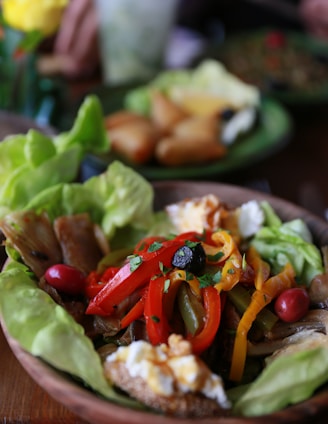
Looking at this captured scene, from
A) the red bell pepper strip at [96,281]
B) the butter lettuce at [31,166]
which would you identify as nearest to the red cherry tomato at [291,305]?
the red bell pepper strip at [96,281]

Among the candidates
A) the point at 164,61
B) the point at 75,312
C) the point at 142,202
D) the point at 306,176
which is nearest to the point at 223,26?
the point at 164,61

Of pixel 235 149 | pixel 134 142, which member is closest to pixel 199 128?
pixel 235 149

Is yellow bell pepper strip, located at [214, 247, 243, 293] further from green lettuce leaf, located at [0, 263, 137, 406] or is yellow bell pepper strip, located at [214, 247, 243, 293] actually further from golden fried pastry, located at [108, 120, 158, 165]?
golden fried pastry, located at [108, 120, 158, 165]

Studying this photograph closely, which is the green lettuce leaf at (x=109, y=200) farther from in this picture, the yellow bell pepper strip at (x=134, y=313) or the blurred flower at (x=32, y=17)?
the blurred flower at (x=32, y=17)

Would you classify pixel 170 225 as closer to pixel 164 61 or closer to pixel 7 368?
pixel 7 368

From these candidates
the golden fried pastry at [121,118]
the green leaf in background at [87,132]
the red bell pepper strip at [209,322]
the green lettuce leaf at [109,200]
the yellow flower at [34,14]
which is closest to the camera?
the red bell pepper strip at [209,322]

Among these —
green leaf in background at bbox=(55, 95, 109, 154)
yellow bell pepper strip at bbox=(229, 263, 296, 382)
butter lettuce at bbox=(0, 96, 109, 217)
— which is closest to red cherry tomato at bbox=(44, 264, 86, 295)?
butter lettuce at bbox=(0, 96, 109, 217)
